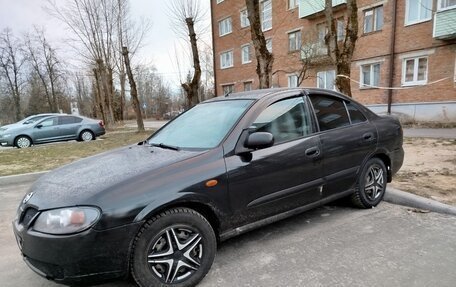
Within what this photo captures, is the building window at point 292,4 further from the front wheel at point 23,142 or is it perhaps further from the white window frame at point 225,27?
the front wheel at point 23,142

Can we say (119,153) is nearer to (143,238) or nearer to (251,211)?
(143,238)

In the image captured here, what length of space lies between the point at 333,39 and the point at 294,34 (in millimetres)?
14039

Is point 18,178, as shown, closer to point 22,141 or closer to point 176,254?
point 176,254

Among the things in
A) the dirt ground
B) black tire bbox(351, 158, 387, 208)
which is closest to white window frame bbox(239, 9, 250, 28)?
the dirt ground

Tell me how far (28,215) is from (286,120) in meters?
2.58

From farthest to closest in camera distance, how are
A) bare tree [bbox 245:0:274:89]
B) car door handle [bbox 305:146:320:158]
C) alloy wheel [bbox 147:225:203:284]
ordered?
bare tree [bbox 245:0:274:89] → car door handle [bbox 305:146:320:158] → alloy wheel [bbox 147:225:203:284]

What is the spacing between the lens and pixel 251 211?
3092mm

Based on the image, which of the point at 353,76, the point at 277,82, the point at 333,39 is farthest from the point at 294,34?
the point at 333,39

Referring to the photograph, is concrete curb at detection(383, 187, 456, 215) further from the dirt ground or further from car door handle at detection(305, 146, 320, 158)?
car door handle at detection(305, 146, 320, 158)

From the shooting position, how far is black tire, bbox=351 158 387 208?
4141mm

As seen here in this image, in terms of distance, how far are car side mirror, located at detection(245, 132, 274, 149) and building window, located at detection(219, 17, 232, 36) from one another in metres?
27.8

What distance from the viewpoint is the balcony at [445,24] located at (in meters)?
13.6

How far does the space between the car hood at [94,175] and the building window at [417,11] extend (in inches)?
653

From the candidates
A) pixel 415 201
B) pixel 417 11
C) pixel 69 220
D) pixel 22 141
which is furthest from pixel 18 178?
pixel 417 11
